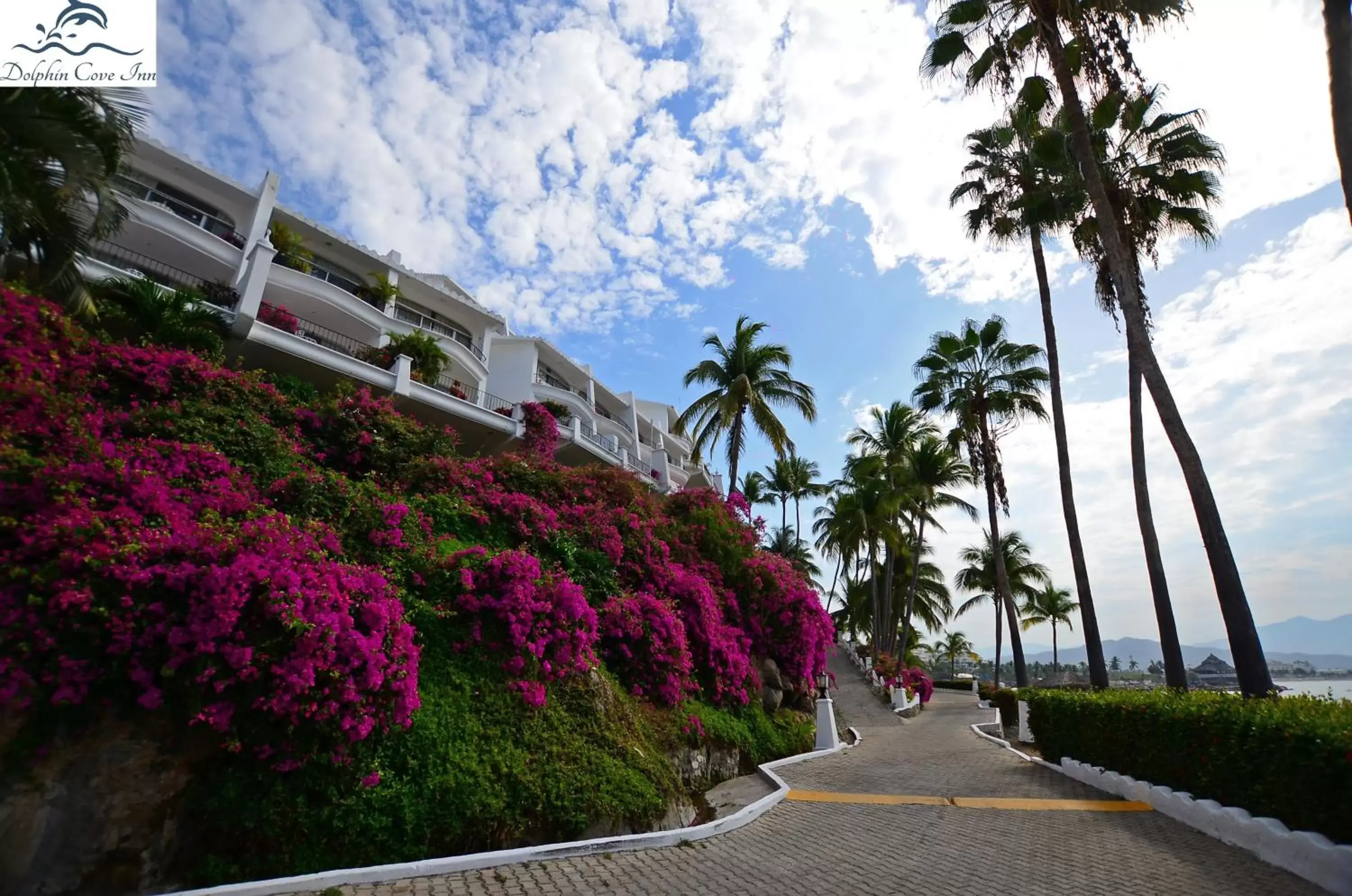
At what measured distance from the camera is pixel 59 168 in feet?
29.7

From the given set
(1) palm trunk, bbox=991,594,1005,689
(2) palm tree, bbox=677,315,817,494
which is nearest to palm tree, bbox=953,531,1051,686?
(1) palm trunk, bbox=991,594,1005,689

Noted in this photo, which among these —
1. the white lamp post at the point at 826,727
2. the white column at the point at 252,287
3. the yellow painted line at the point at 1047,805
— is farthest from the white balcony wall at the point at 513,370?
the yellow painted line at the point at 1047,805

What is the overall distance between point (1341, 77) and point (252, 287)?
2180cm

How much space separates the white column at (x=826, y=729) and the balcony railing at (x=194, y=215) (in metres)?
22.3

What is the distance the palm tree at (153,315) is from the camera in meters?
12.9

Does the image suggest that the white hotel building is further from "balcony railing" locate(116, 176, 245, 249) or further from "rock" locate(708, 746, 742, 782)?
"rock" locate(708, 746, 742, 782)

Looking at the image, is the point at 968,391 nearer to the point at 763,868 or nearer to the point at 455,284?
the point at 763,868

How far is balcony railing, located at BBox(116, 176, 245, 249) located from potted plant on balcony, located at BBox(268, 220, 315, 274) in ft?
3.16

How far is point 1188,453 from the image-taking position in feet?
33.2

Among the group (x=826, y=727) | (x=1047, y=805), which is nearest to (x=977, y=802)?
(x=1047, y=805)

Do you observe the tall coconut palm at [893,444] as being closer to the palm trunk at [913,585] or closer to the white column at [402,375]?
the palm trunk at [913,585]

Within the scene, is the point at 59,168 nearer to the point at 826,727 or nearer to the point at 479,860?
the point at 479,860

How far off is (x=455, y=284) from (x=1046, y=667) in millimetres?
139131

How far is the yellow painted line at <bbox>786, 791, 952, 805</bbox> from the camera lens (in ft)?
31.0
